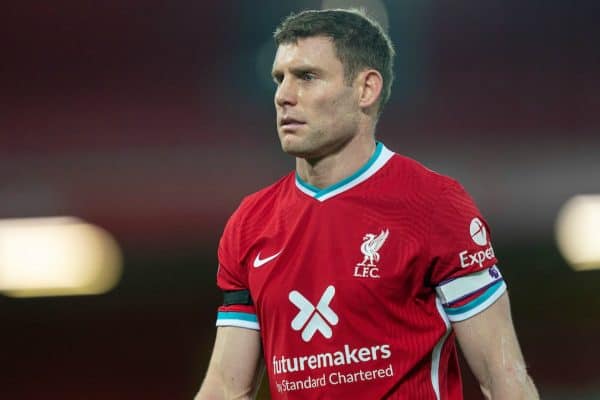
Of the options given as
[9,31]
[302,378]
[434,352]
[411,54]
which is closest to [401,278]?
[434,352]

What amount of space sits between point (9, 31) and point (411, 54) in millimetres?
1811

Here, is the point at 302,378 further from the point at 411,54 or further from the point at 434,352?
the point at 411,54

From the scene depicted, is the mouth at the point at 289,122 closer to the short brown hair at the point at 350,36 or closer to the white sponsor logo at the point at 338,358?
the short brown hair at the point at 350,36

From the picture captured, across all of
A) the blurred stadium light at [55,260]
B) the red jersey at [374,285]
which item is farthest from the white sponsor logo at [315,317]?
the blurred stadium light at [55,260]

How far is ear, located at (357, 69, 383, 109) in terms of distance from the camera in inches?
74.4

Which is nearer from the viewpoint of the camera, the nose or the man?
the man

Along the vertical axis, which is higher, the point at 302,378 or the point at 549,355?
the point at 302,378

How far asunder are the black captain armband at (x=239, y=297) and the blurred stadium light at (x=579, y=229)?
239cm

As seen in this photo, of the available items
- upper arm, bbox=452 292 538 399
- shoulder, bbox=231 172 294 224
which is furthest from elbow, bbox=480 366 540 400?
shoulder, bbox=231 172 294 224

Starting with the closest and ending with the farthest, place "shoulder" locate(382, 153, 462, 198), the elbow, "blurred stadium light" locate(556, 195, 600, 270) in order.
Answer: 1. the elbow
2. "shoulder" locate(382, 153, 462, 198)
3. "blurred stadium light" locate(556, 195, 600, 270)

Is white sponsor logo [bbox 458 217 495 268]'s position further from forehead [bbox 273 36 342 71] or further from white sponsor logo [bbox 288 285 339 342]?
forehead [bbox 273 36 342 71]

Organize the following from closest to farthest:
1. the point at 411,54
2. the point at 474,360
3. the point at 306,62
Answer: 1. the point at 474,360
2. the point at 306,62
3. the point at 411,54

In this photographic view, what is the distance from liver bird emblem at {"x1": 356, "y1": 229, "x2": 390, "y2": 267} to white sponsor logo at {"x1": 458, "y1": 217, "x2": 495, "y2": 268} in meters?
0.16

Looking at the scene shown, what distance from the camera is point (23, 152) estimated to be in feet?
13.5
